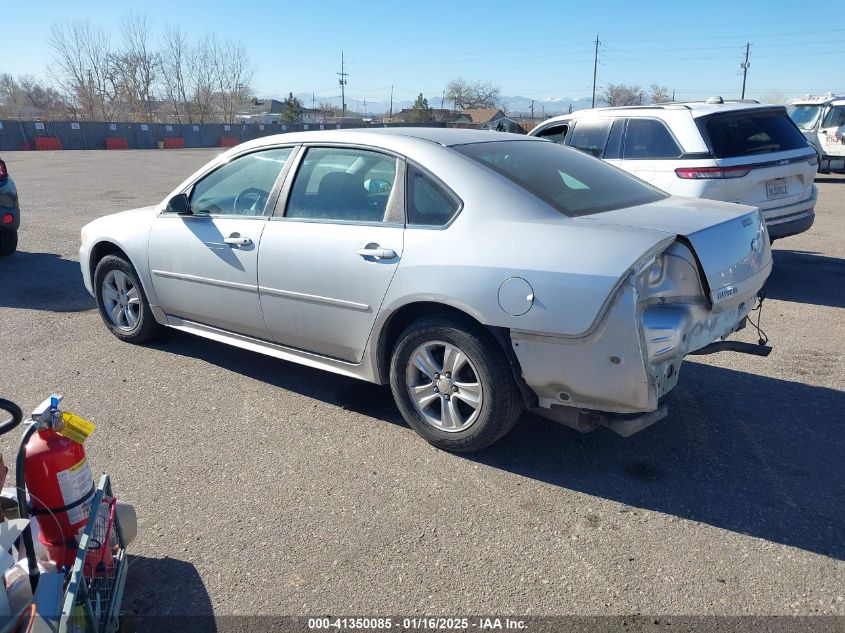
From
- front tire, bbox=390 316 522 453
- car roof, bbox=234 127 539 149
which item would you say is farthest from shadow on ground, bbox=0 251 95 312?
front tire, bbox=390 316 522 453

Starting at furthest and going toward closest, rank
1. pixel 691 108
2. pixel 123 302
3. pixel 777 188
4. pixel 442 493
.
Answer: pixel 691 108 < pixel 777 188 < pixel 123 302 < pixel 442 493

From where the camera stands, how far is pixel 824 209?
12914mm

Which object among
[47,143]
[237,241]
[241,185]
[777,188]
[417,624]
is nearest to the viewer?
[417,624]

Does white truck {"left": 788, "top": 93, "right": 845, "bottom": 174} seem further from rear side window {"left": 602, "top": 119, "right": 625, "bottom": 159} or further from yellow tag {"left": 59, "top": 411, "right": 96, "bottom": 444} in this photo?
yellow tag {"left": 59, "top": 411, "right": 96, "bottom": 444}

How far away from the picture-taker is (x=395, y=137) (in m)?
4.05

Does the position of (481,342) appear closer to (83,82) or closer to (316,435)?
(316,435)

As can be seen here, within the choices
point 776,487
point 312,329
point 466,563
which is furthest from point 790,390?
point 312,329

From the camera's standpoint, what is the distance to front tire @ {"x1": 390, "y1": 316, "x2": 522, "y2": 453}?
3.41 metres

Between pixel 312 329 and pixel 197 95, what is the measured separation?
72278 mm

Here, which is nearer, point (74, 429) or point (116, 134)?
point (74, 429)

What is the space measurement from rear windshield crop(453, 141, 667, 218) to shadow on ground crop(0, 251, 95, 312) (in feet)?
14.7

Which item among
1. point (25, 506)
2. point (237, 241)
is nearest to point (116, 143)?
point (237, 241)

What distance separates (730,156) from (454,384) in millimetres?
4746

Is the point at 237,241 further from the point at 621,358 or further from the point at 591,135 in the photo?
the point at 591,135
